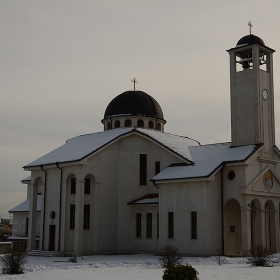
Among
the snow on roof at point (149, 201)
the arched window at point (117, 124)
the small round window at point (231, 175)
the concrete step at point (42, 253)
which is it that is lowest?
the concrete step at point (42, 253)

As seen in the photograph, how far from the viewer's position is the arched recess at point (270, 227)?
33406mm

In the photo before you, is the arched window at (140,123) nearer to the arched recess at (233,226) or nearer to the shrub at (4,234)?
the arched recess at (233,226)

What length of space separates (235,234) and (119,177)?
9508 millimetres

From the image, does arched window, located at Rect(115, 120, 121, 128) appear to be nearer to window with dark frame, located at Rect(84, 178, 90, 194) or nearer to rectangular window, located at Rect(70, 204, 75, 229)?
window with dark frame, located at Rect(84, 178, 90, 194)

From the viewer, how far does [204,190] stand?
104ft

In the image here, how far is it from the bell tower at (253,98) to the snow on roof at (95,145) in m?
4.39

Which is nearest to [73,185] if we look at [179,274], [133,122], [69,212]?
[69,212]

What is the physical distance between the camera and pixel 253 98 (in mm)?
33938

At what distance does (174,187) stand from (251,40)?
11.8 meters

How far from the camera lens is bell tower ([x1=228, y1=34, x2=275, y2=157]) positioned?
33781mm

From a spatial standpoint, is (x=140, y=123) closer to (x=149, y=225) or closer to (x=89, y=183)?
(x=89, y=183)

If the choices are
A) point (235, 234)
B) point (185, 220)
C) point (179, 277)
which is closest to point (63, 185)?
point (185, 220)

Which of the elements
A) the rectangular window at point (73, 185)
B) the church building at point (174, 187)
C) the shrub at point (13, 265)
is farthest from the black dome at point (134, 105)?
the shrub at point (13, 265)

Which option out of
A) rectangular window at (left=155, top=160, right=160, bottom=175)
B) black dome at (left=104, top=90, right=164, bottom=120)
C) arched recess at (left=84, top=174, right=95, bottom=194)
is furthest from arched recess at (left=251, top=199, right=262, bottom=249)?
black dome at (left=104, top=90, right=164, bottom=120)
